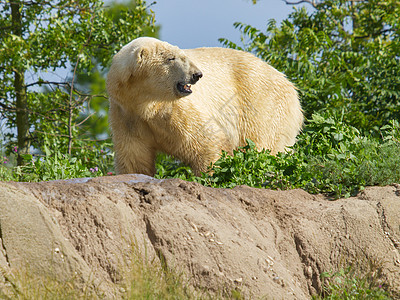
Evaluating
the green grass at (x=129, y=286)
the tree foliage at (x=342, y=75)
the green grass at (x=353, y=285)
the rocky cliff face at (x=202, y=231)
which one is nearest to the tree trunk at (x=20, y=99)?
the tree foliage at (x=342, y=75)

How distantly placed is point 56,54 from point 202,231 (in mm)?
7111

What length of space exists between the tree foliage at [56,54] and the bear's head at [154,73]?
4309 mm

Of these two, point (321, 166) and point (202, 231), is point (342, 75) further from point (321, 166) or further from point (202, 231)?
point (202, 231)

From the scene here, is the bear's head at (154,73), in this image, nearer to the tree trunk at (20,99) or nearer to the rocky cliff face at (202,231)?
the rocky cliff face at (202,231)

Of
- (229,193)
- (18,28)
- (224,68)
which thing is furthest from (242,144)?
(18,28)

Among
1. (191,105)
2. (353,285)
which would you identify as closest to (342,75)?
(191,105)

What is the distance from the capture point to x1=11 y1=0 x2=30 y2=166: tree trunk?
10.3m

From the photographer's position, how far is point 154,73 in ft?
18.0

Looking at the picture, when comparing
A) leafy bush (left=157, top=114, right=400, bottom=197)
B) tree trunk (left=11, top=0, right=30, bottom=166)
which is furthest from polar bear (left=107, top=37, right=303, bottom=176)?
tree trunk (left=11, top=0, right=30, bottom=166)

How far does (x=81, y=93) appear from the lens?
10109 millimetres

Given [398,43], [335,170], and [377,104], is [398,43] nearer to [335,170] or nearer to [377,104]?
[377,104]

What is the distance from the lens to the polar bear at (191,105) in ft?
18.0

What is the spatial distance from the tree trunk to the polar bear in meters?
4.93

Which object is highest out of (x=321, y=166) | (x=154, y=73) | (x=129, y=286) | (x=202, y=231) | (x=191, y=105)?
(x=154, y=73)
